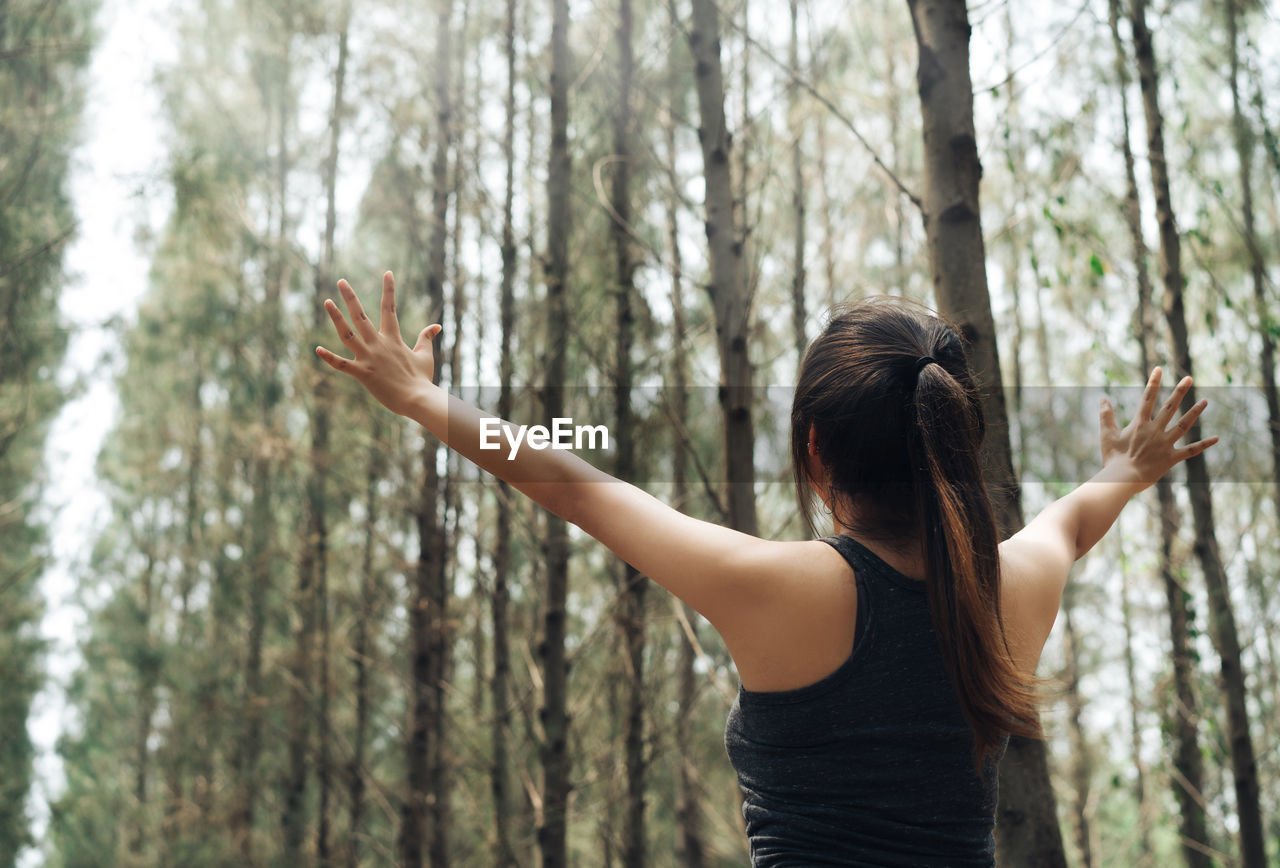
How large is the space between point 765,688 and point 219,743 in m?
11.4

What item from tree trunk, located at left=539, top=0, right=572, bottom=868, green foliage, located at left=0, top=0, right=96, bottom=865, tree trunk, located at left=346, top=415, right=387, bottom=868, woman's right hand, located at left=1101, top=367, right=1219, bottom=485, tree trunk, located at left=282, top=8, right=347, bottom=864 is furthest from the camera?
tree trunk, located at left=282, top=8, right=347, bottom=864

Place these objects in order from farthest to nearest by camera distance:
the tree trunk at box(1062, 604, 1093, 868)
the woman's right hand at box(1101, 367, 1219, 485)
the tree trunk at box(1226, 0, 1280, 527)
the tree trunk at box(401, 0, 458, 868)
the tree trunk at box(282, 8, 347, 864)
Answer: the tree trunk at box(1062, 604, 1093, 868) → the tree trunk at box(282, 8, 347, 864) → the tree trunk at box(401, 0, 458, 868) → the tree trunk at box(1226, 0, 1280, 527) → the woman's right hand at box(1101, 367, 1219, 485)

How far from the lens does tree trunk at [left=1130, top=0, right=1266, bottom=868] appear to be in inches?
164

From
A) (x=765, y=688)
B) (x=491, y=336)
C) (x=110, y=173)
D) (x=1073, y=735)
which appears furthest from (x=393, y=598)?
(x=1073, y=735)

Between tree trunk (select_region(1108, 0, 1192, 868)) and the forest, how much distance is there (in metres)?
0.06

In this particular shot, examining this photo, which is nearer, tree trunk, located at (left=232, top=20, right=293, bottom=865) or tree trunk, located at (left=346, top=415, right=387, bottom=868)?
tree trunk, located at (left=346, top=415, right=387, bottom=868)

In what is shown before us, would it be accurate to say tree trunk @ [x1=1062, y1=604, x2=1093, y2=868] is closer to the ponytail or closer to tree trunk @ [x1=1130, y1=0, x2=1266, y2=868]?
tree trunk @ [x1=1130, y1=0, x2=1266, y2=868]

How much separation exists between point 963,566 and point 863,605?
0.12 m

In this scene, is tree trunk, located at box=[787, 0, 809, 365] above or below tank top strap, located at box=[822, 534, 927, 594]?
above

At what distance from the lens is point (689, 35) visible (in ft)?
11.6

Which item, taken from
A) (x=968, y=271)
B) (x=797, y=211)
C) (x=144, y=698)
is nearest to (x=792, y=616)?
(x=968, y=271)

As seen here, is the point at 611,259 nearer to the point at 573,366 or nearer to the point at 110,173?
the point at 573,366

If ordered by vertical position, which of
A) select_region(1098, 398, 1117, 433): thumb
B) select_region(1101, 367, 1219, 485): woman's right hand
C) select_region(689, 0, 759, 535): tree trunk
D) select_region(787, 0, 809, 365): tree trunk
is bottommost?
select_region(1101, 367, 1219, 485): woman's right hand

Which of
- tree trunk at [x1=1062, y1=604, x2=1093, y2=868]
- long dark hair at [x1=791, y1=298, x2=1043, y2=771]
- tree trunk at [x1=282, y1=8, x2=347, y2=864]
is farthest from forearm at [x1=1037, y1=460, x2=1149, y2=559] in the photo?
tree trunk at [x1=1062, y1=604, x2=1093, y2=868]
